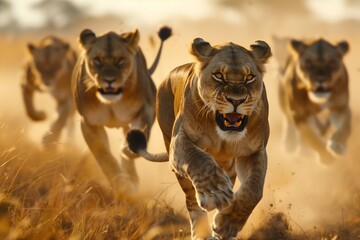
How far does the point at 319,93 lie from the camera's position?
1005cm

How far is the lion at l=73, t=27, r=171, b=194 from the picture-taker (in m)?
7.66

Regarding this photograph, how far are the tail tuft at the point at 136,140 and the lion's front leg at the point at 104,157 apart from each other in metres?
1.38

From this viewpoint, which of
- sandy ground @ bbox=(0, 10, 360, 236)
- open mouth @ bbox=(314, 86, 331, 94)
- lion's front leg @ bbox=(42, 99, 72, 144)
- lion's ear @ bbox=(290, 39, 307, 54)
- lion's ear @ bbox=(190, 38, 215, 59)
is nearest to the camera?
lion's ear @ bbox=(190, 38, 215, 59)

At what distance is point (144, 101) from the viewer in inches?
311

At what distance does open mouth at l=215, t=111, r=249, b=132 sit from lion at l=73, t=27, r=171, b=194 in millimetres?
2664

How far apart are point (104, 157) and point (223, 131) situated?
2.94 metres

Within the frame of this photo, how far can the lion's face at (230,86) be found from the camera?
4809 mm

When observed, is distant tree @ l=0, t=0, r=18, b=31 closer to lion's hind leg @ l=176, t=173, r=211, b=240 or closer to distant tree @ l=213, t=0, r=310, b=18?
distant tree @ l=213, t=0, r=310, b=18

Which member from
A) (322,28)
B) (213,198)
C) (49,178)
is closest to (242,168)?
(213,198)

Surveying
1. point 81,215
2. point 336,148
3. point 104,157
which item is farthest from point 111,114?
point 336,148

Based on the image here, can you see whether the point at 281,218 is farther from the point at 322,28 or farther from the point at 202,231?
the point at 322,28

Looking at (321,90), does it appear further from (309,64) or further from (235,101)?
(235,101)

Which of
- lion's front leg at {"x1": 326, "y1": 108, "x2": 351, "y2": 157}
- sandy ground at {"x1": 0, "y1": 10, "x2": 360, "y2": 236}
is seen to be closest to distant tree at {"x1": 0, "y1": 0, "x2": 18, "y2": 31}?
sandy ground at {"x1": 0, "y1": 10, "x2": 360, "y2": 236}

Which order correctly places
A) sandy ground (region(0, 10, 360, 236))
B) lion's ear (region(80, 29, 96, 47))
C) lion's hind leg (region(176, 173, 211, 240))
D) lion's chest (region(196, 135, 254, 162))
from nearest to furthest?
lion's chest (region(196, 135, 254, 162)) → lion's hind leg (region(176, 173, 211, 240)) → sandy ground (region(0, 10, 360, 236)) → lion's ear (region(80, 29, 96, 47))
